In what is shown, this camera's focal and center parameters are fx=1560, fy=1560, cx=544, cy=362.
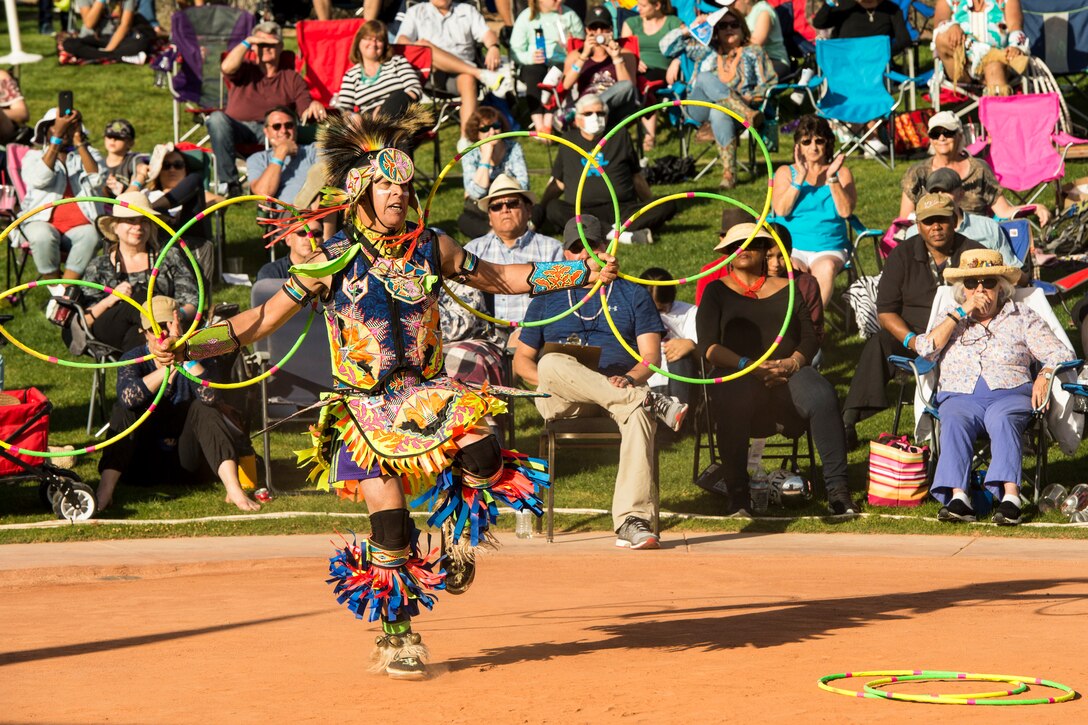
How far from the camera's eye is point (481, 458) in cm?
688

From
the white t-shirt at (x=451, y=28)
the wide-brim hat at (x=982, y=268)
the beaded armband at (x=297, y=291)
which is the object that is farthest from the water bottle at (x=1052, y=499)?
the white t-shirt at (x=451, y=28)

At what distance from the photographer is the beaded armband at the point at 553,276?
24.1 feet

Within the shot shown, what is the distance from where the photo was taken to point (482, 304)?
469 inches

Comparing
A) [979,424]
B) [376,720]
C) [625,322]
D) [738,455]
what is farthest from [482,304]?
[376,720]

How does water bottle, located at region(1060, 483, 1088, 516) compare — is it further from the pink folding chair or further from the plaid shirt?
the pink folding chair

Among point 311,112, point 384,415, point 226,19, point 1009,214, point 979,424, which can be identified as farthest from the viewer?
point 226,19

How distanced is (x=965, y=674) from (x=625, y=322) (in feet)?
15.7

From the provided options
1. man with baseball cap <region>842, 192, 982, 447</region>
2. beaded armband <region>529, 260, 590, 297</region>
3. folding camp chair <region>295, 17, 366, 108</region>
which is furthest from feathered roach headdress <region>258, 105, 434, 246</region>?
folding camp chair <region>295, 17, 366, 108</region>

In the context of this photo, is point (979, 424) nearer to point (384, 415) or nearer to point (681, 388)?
point (681, 388)

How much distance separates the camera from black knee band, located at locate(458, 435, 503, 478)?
6875mm

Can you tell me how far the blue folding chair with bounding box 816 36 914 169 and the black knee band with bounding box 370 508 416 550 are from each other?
35.5 feet

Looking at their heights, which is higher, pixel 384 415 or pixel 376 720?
pixel 384 415

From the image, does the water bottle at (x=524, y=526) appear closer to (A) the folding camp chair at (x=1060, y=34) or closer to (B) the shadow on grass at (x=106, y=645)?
(B) the shadow on grass at (x=106, y=645)

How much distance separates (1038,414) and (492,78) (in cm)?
838
